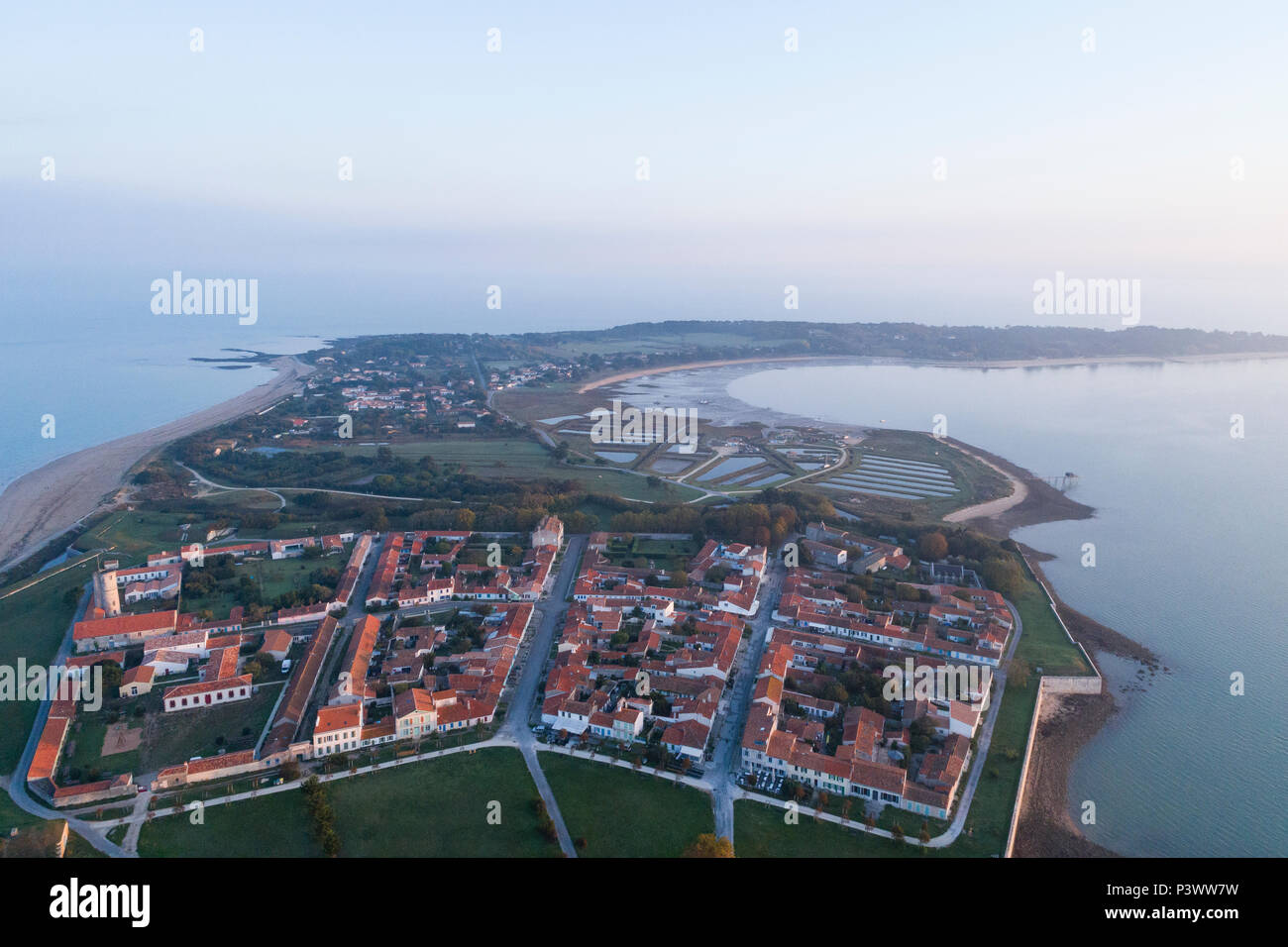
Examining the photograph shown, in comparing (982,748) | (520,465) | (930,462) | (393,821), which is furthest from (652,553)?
(930,462)

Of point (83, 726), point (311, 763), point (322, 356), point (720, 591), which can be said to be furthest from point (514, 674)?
point (322, 356)

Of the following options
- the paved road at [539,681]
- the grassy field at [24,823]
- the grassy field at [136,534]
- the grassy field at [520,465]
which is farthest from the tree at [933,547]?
the grassy field at [136,534]

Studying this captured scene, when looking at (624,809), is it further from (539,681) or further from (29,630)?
(29,630)

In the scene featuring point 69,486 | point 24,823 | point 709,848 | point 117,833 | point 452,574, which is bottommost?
point 117,833

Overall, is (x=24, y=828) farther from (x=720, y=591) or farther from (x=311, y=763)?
(x=720, y=591)

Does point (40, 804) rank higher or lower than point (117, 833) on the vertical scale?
higher

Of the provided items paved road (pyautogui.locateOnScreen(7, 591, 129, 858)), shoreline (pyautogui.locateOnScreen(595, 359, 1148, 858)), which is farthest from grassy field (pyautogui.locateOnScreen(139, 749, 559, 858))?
shoreline (pyautogui.locateOnScreen(595, 359, 1148, 858))

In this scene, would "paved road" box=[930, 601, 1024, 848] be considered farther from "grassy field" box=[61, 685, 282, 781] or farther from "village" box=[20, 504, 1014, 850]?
"grassy field" box=[61, 685, 282, 781]
